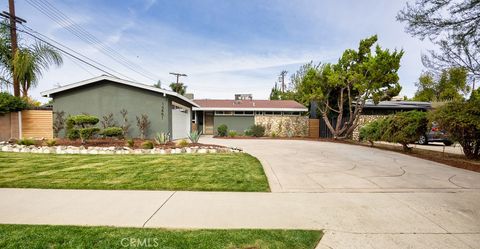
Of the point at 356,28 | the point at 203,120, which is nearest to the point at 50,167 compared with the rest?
the point at 356,28

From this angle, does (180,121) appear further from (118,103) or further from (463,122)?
(463,122)

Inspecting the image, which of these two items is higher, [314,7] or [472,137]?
[314,7]

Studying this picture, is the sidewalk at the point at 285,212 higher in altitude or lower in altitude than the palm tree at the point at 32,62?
lower

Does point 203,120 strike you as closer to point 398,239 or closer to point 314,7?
point 314,7

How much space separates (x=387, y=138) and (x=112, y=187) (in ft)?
35.8

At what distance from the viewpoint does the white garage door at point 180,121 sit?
1577cm

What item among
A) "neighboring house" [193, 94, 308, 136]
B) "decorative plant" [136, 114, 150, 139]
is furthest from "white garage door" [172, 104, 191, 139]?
"neighboring house" [193, 94, 308, 136]

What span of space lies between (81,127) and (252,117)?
14.6 m

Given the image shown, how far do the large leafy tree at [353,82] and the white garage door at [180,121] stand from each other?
9.24m

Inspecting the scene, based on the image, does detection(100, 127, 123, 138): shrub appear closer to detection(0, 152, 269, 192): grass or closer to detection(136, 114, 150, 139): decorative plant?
detection(136, 114, 150, 139): decorative plant

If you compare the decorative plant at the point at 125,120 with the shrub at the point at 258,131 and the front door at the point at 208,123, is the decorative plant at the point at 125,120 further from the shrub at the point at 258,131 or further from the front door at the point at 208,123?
the front door at the point at 208,123

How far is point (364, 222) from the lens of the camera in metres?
3.17

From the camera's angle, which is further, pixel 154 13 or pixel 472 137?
pixel 154 13

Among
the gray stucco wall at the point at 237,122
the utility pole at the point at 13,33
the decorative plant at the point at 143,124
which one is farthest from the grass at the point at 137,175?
the gray stucco wall at the point at 237,122
